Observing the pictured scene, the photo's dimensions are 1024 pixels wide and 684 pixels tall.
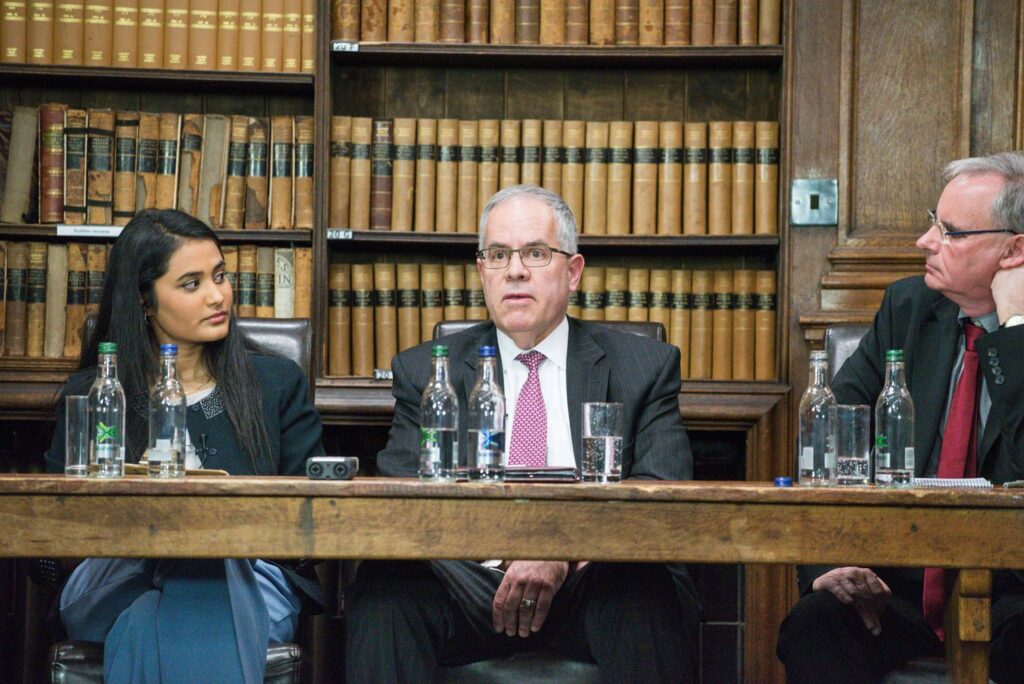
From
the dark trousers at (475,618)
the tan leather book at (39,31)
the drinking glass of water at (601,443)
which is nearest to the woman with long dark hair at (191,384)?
the dark trousers at (475,618)

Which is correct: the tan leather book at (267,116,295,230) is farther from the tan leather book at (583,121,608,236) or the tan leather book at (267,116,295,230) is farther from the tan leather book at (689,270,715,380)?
the tan leather book at (689,270,715,380)

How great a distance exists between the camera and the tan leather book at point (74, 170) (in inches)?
140

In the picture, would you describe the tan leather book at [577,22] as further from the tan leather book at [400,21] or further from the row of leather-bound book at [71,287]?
the row of leather-bound book at [71,287]

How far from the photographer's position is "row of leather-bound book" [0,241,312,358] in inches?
140

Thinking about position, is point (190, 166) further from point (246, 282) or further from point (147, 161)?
point (246, 282)

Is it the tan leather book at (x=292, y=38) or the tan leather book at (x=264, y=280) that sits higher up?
the tan leather book at (x=292, y=38)

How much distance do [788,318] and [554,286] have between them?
1.17 metres

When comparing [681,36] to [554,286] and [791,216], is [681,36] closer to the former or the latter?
[791,216]

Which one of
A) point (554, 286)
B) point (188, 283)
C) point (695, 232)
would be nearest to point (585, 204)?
point (695, 232)

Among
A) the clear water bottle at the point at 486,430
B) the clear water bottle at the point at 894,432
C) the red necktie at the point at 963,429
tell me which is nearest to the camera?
the clear water bottle at the point at 486,430

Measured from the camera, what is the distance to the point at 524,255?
8.32 ft

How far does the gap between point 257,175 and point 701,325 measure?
4.14 feet

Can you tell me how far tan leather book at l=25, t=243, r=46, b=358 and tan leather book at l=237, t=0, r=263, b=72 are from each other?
28.9 inches

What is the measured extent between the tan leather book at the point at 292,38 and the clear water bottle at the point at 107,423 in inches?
67.3
